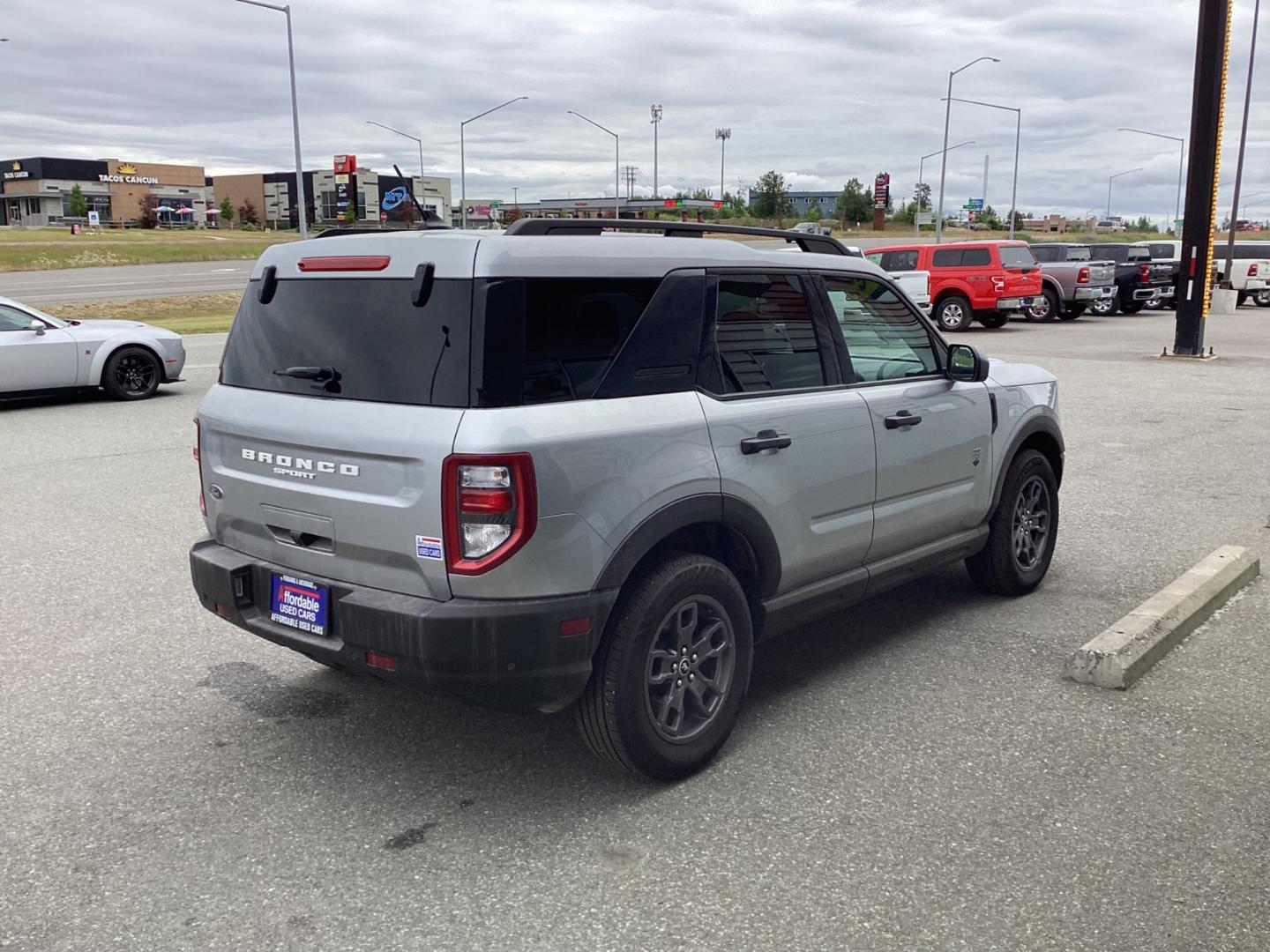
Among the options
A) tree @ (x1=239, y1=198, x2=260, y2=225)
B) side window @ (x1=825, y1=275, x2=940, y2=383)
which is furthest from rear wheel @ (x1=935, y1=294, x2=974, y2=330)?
tree @ (x1=239, y1=198, x2=260, y2=225)

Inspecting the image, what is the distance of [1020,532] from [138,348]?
1085 cm

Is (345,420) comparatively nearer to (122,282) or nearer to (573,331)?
(573,331)

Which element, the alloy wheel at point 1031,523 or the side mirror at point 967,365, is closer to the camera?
the side mirror at point 967,365

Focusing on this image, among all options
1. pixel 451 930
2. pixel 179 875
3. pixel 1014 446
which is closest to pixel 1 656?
pixel 179 875

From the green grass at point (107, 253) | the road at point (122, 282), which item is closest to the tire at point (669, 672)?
the road at point (122, 282)

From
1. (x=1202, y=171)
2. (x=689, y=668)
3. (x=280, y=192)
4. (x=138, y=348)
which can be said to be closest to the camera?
(x=689, y=668)

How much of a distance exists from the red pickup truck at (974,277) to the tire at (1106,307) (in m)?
4.39

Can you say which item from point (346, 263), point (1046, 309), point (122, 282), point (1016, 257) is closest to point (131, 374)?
point (346, 263)

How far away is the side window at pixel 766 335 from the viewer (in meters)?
4.19

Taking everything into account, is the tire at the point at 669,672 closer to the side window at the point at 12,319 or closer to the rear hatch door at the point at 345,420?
the rear hatch door at the point at 345,420

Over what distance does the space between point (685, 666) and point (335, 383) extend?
4.96 ft

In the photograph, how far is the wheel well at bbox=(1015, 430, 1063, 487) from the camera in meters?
5.90

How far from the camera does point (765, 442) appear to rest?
411 centimetres

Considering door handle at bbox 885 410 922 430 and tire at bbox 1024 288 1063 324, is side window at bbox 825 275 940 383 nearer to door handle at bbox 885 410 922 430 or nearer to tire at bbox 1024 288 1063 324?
door handle at bbox 885 410 922 430
